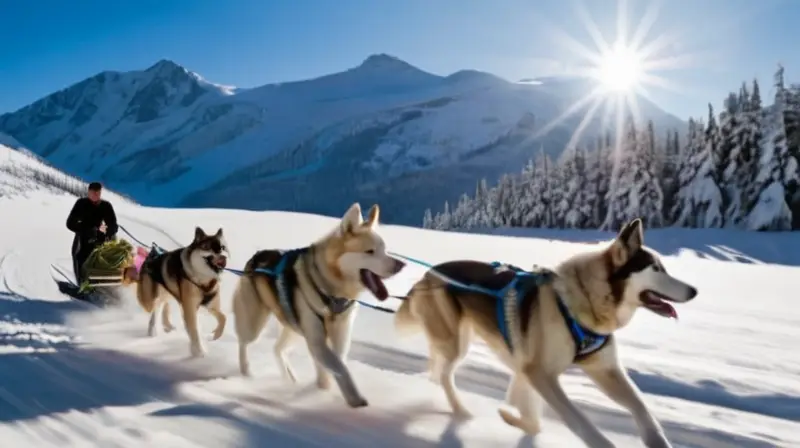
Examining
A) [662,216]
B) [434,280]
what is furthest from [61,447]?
[662,216]

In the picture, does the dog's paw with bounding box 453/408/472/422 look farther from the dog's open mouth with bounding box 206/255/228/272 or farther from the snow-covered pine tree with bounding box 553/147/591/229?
the snow-covered pine tree with bounding box 553/147/591/229

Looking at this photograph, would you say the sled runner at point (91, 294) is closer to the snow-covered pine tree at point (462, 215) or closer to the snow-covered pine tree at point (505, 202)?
the snow-covered pine tree at point (505, 202)

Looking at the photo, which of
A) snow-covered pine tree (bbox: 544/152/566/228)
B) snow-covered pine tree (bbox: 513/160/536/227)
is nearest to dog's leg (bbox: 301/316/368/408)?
snow-covered pine tree (bbox: 544/152/566/228)

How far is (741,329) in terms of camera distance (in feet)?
27.5

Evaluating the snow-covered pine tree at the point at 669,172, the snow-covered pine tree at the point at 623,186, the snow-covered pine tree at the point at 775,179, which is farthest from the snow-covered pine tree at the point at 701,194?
the snow-covered pine tree at the point at 623,186

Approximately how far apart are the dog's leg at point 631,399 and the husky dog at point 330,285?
1.59 m

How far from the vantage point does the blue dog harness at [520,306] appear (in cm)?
→ 360

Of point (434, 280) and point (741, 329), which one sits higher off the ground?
point (434, 280)

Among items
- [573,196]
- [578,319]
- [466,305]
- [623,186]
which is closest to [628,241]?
[578,319]

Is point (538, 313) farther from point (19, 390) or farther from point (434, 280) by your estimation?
point (19, 390)

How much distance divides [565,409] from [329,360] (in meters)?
1.81

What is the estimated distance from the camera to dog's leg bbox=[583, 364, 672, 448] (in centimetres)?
349

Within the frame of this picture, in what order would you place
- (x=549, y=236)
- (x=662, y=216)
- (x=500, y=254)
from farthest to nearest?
1. (x=549, y=236)
2. (x=662, y=216)
3. (x=500, y=254)

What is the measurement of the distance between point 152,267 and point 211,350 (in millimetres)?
1366
